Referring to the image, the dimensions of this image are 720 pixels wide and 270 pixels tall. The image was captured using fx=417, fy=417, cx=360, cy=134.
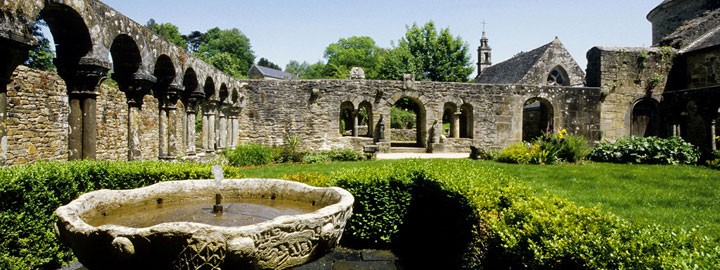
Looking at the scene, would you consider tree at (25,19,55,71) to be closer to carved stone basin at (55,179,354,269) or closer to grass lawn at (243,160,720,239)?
grass lawn at (243,160,720,239)

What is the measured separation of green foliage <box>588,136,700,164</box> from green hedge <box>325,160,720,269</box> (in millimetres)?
9751

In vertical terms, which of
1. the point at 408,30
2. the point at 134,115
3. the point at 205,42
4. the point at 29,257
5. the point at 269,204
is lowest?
the point at 29,257

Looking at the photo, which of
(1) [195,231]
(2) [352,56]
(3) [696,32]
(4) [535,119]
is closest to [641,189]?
(1) [195,231]

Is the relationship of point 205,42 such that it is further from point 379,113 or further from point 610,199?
point 610,199

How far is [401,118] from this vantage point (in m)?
29.6

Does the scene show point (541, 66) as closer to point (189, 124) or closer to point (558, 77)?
point (558, 77)

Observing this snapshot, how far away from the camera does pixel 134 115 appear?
7.82 m

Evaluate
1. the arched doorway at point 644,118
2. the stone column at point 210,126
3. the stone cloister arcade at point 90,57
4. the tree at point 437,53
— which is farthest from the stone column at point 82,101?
the tree at point 437,53

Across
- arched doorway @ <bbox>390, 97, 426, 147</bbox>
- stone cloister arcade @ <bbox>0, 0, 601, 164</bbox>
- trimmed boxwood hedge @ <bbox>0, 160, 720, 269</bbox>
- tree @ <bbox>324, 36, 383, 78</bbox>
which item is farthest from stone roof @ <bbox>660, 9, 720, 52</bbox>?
tree @ <bbox>324, 36, 383, 78</bbox>

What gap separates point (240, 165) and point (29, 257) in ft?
28.8

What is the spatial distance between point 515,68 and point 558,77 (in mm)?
2653

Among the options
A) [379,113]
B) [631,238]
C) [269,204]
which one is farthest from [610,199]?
[379,113]

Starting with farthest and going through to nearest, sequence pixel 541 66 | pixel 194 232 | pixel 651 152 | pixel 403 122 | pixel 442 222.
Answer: pixel 403 122
pixel 541 66
pixel 651 152
pixel 442 222
pixel 194 232

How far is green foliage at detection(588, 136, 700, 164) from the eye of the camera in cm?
1268
